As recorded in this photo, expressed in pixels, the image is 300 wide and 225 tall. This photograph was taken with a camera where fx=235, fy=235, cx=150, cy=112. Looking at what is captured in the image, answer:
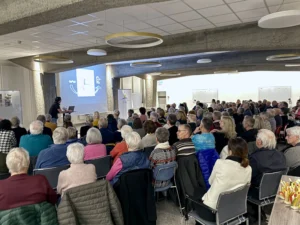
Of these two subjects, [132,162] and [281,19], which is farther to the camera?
[281,19]

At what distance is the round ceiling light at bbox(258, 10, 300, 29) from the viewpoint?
389cm

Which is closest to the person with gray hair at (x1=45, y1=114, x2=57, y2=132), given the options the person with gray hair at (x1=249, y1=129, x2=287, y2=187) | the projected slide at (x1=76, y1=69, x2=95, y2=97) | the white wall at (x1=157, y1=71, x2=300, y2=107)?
the person with gray hair at (x1=249, y1=129, x2=287, y2=187)

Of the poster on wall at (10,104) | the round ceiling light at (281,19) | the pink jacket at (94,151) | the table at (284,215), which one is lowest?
the table at (284,215)

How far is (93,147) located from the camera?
3674 mm

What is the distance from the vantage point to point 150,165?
10.2 feet

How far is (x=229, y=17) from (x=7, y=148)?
543 centimetres

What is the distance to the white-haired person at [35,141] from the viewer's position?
3.90 metres

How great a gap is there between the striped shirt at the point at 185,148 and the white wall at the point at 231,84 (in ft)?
54.3

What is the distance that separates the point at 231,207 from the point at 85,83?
11.4 meters

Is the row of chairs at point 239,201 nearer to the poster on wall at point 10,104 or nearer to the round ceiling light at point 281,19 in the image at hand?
the round ceiling light at point 281,19

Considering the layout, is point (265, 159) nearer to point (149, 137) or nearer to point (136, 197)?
point (136, 197)

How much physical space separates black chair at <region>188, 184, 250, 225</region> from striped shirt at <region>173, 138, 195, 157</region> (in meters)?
0.87

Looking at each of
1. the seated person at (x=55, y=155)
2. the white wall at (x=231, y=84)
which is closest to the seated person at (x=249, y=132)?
the seated person at (x=55, y=155)

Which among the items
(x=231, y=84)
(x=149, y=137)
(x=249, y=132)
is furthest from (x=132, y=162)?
(x=231, y=84)
